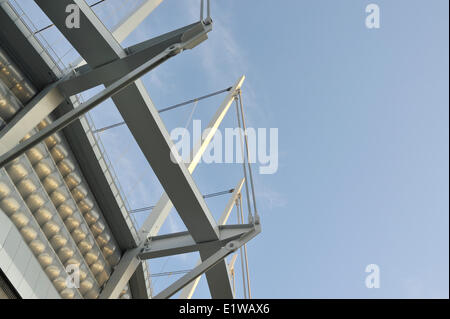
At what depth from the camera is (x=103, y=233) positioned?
31.2ft

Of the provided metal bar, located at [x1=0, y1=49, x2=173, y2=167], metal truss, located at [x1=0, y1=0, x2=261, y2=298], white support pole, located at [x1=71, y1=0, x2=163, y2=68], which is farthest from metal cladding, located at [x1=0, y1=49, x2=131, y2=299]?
metal bar, located at [x1=0, y1=49, x2=173, y2=167]

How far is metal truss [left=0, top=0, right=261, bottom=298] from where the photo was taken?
22.2ft

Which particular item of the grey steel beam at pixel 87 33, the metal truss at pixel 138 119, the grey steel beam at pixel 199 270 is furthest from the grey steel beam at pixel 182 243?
the grey steel beam at pixel 87 33

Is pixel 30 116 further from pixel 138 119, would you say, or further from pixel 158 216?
pixel 158 216

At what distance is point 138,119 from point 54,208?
8.04 ft

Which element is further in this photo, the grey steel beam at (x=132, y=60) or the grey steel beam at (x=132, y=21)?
the grey steel beam at (x=132, y=21)

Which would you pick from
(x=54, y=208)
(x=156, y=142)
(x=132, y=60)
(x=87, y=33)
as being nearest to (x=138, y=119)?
(x=156, y=142)

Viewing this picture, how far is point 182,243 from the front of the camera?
9.64 m

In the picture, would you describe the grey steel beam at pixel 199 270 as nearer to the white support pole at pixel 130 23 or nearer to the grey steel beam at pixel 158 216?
the grey steel beam at pixel 158 216

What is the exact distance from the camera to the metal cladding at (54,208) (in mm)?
7590
